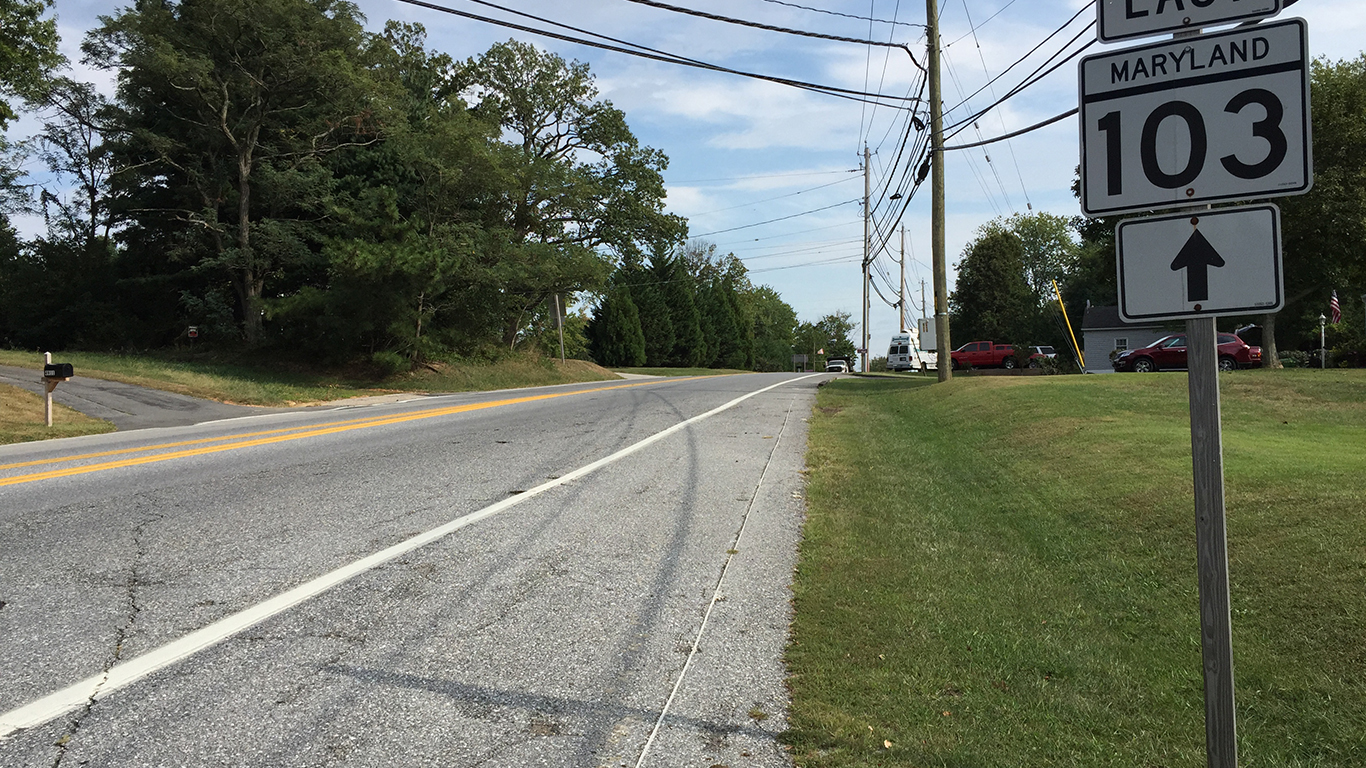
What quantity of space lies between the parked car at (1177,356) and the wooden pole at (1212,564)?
2873 centimetres

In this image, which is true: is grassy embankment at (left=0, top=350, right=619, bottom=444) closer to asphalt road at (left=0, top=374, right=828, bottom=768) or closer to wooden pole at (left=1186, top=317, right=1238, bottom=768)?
asphalt road at (left=0, top=374, right=828, bottom=768)

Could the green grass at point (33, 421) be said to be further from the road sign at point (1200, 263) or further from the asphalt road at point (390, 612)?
the road sign at point (1200, 263)

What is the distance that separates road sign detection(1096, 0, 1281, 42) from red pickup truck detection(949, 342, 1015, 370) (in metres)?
47.2

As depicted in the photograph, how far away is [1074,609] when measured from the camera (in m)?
5.11

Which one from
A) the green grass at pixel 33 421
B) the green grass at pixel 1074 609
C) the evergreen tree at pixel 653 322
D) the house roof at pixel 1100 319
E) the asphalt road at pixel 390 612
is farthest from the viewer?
the evergreen tree at pixel 653 322

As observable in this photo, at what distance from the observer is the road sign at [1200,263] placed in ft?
9.24

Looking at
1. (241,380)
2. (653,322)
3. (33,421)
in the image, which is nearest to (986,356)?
(653,322)

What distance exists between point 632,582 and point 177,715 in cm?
267

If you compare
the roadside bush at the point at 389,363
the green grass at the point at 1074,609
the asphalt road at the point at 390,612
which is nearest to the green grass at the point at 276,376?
the roadside bush at the point at 389,363

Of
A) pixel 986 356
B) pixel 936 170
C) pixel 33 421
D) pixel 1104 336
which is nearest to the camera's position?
pixel 33 421

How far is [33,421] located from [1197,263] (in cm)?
1760

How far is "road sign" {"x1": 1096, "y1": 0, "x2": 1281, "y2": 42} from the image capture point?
3.03 meters

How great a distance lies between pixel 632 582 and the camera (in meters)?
5.46

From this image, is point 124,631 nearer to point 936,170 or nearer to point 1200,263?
point 1200,263
